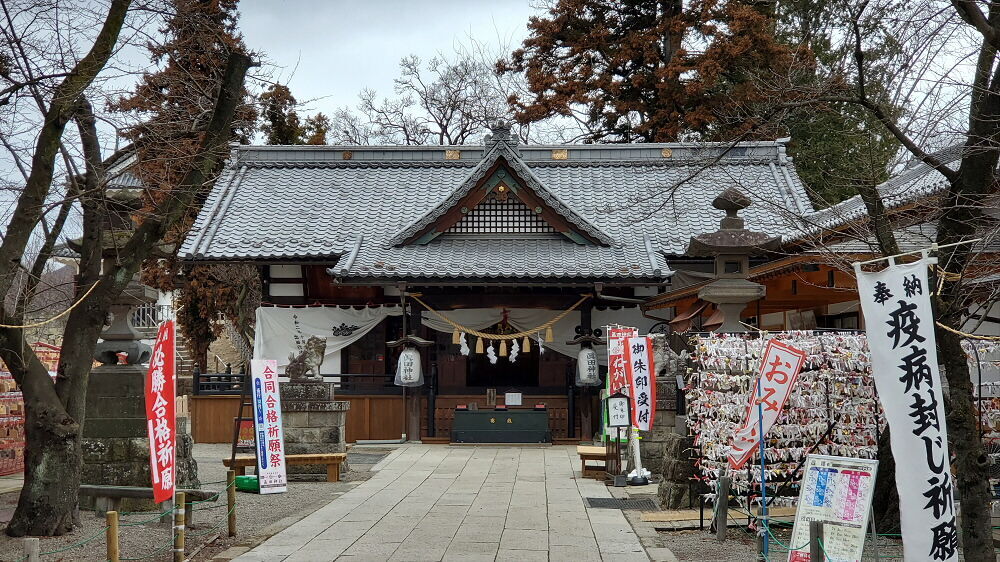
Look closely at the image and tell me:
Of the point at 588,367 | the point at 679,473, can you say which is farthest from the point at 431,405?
the point at 679,473

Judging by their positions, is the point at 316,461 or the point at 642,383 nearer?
the point at 642,383

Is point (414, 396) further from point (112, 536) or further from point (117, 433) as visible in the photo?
point (112, 536)

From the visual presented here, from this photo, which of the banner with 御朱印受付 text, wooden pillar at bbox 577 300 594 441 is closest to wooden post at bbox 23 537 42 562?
the banner with 御朱印受付 text

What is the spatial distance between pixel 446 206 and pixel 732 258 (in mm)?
10156

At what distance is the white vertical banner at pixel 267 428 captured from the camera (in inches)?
496

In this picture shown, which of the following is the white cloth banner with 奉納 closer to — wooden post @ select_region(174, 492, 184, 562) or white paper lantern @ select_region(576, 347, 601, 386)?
wooden post @ select_region(174, 492, 184, 562)

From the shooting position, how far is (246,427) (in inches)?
800

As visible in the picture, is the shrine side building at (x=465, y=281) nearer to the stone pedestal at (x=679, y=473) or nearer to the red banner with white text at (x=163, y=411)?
the stone pedestal at (x=679, y=473)

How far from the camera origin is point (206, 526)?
10.6 meters

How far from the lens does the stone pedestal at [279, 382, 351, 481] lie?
15.2 metres

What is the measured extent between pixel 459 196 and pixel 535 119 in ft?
31.8

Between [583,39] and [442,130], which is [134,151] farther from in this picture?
[442,130]

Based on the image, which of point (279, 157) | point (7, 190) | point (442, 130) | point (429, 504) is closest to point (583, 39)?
point (442, 130)

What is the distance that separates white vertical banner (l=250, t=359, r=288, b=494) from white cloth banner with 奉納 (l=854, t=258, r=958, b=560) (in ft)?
27.4
